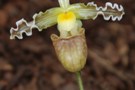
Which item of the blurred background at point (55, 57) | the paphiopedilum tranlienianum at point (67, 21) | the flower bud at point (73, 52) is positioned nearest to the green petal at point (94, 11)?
the paphiopedilum tranlienianum at point (67, 21)

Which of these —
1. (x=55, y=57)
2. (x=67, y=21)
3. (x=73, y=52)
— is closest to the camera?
(x=73, y=52)

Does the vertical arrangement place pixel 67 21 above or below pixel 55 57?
above

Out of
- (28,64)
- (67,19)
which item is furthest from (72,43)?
(28,64)

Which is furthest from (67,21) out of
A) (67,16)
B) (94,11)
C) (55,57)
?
(55,57)

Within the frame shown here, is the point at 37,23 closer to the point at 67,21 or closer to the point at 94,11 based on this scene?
the point at 67,21

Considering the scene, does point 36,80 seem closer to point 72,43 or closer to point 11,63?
point 11,63
